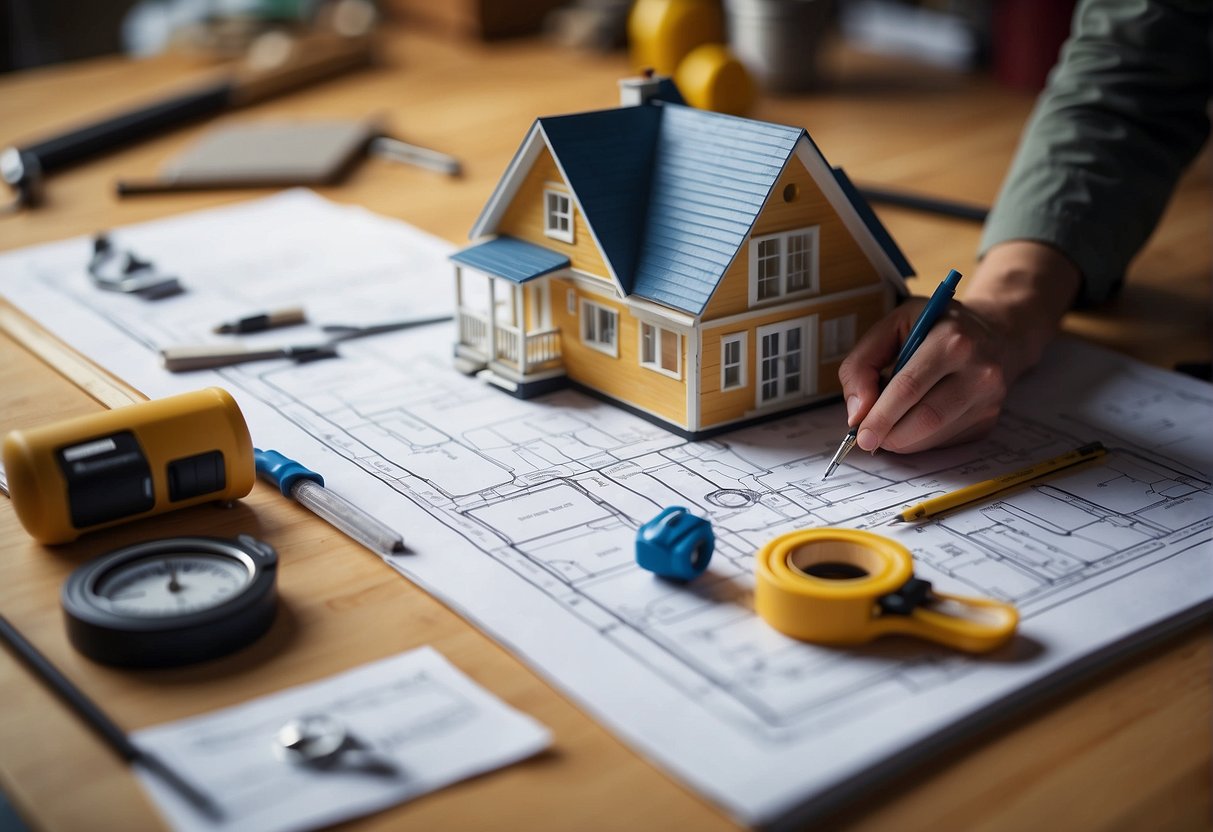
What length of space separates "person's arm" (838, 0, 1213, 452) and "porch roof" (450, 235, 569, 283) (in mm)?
285

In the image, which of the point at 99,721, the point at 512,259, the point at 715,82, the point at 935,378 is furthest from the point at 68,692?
the point at 715,82

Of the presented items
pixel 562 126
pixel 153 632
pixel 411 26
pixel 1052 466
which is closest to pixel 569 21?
pixel 411 26

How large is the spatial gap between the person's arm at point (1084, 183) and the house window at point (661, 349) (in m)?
0.15

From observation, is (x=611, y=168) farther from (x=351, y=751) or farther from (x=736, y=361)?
(x=351, y=751)

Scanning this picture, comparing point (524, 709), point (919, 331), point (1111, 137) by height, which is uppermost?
point (1111, 137)

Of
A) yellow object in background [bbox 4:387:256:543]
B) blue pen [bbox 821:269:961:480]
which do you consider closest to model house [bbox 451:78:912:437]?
blue pen [bbox 821:269:961:480]

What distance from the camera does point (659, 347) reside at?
113 cm

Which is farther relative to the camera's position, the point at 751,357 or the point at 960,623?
the point at 751,357

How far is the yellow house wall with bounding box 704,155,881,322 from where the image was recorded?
1.09 meters

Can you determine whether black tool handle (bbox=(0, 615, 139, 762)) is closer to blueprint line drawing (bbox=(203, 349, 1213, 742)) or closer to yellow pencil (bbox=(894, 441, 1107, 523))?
blueprint line drawing (bbox=(203, 349, 1213, 742))

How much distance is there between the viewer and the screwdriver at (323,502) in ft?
3.11

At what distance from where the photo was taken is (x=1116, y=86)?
1.42m

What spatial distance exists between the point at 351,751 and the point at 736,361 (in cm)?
53

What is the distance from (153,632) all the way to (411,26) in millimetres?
2151
